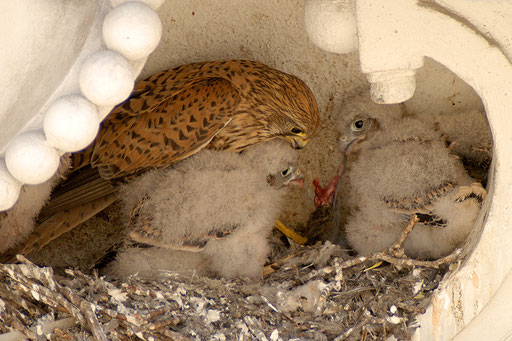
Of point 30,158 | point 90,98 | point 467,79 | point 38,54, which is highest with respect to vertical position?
point 38,54

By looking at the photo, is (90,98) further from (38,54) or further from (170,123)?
(170,123)

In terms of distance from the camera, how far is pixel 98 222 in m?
3.48

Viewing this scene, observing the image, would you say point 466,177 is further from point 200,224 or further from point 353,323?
point 200,224

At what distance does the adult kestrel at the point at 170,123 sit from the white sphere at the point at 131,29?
1110 mm

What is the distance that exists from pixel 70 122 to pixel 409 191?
5.10ft

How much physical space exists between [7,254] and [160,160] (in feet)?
2.43

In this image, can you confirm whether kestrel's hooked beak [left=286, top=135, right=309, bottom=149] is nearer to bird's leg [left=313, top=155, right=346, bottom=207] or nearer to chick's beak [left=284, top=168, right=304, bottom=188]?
chick's beak [left=284, top=168, right=304, bottom=188]

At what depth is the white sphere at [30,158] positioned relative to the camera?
192 centimetres

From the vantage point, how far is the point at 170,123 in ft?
10.0

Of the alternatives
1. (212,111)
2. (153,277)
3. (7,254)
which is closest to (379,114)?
(212,111)

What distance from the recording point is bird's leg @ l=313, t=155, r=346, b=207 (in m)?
3.55

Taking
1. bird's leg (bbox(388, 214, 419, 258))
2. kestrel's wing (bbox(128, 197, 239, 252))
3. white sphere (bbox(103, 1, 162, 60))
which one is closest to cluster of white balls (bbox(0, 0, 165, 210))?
white sphere (bbox(103, 1, 162, 60))

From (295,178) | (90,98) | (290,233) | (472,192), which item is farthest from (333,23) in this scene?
Answer: (290,233)

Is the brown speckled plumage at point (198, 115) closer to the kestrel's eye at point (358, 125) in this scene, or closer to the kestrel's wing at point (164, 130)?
the kestrel's wing at point (164, 130)
